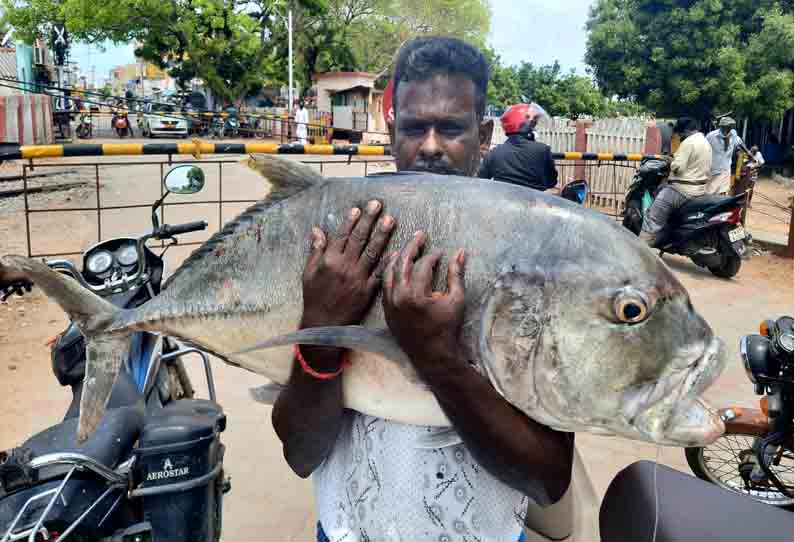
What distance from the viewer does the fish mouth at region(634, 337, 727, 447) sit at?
0.91 metres

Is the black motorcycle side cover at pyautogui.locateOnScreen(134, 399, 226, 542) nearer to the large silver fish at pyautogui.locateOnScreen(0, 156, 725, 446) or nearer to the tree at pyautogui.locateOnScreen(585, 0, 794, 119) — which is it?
the large silver fish at pyautogui.locateOnScreen(0, 156, 725, 446)

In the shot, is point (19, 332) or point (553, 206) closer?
point (553, 206)

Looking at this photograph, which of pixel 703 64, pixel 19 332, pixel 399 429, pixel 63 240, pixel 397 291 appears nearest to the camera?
pixel 397 291

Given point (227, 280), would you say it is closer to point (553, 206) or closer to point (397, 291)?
point (397, 291)

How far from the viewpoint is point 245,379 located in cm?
441

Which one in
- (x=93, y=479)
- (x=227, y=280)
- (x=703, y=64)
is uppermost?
(x=703, y=64)

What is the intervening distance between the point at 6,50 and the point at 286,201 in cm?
2485

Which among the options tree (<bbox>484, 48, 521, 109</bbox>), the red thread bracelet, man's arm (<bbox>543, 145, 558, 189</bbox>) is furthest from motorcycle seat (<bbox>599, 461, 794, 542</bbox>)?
tree (<bbox>484, 48, 521, 109</bbox>)

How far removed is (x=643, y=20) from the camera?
20141 mm

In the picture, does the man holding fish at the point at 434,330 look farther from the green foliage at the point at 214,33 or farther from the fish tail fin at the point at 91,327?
the green foliage at the point at 214,33

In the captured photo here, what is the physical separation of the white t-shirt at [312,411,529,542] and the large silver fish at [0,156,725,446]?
9 cm

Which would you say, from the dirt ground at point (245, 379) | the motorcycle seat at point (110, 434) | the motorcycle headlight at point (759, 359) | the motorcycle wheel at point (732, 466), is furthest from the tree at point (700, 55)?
the motorcycle seat at point (110, 434)

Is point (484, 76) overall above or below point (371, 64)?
below

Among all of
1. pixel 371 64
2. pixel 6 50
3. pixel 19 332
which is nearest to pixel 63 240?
pixel 19 332
